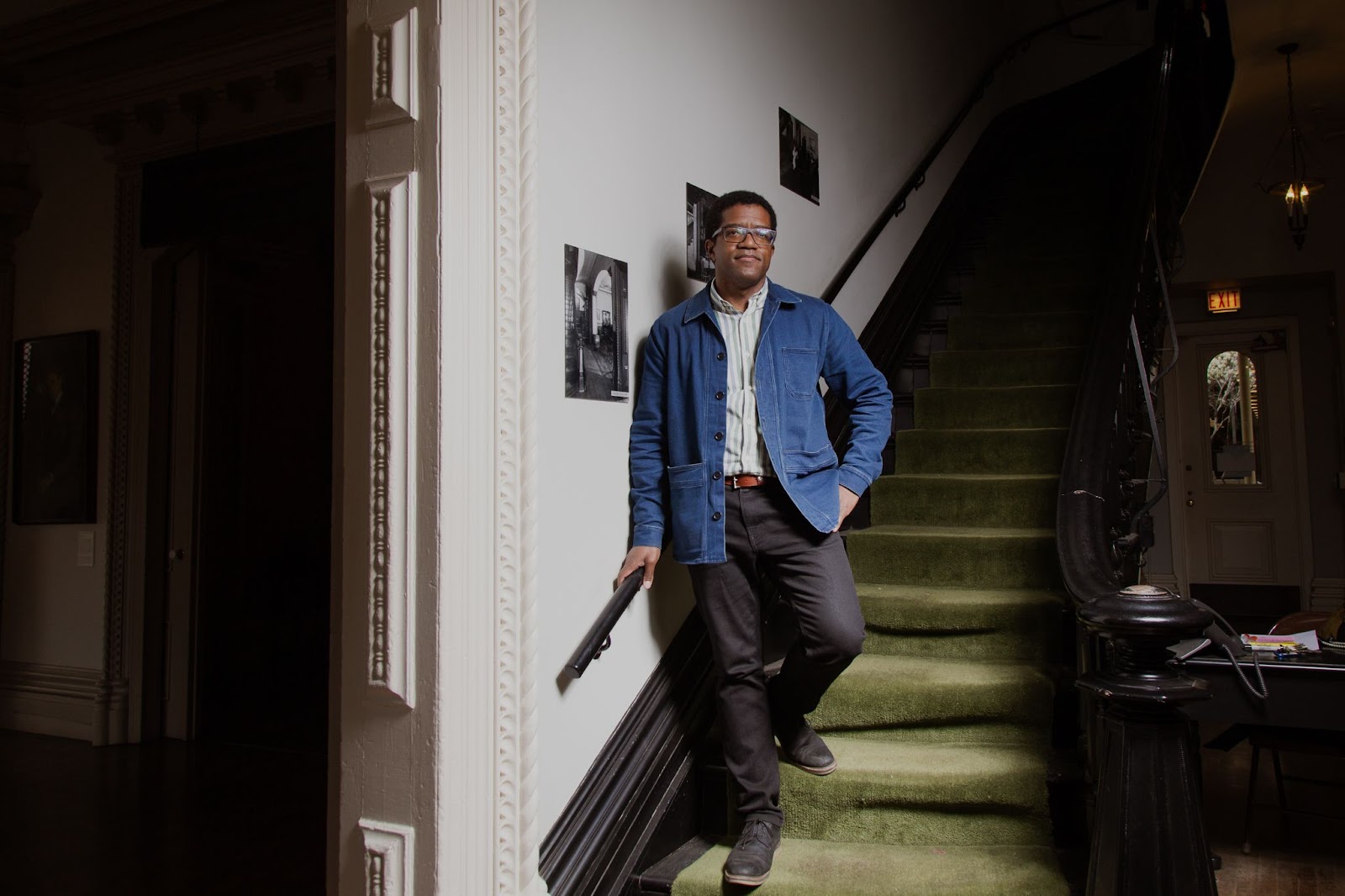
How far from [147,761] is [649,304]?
3.62 meters

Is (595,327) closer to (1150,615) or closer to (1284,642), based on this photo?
(1150,615)

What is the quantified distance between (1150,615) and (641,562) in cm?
116

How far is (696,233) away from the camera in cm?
292

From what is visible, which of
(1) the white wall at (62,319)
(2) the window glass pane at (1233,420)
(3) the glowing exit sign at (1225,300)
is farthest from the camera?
(2) the window glass pane at (1233,420)

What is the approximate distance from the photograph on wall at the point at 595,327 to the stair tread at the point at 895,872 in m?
1.19

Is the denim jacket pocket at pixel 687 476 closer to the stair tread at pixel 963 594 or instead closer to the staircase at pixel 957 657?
the staircase at pixel 957 657

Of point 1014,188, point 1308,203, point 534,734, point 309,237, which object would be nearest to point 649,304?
point 534,734

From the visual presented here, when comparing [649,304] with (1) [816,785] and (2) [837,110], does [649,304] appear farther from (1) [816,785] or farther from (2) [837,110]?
(2) [837,110]

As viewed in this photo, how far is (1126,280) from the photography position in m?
3.35

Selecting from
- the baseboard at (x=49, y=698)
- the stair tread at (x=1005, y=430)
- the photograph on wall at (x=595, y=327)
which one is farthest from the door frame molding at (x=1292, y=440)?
the baseboard at (x=49, y=698)

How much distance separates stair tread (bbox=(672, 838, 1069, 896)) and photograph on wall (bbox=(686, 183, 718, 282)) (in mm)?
1575

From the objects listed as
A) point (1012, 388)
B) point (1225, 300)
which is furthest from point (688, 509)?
point (1225, 300)

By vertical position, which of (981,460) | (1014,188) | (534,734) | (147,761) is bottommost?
(147,761)

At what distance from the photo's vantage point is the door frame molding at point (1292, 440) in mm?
8531
